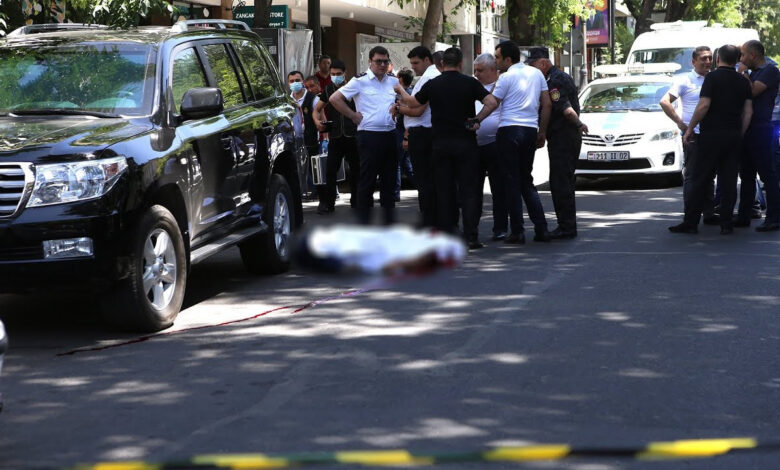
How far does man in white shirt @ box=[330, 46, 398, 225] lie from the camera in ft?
16.4

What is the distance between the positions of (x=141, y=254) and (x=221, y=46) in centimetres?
268

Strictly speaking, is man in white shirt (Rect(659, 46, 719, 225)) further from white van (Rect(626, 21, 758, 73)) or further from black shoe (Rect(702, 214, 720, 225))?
white van (Rect(626, 21, 758, 73))

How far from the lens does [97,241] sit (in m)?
7.15

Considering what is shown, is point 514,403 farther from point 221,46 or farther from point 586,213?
point 586,213

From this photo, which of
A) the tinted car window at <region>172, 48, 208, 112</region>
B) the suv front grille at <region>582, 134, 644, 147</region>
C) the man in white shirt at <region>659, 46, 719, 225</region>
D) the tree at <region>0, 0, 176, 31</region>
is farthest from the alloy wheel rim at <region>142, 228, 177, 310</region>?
the suv front grille at <region>582, 134, 644, 147</region>

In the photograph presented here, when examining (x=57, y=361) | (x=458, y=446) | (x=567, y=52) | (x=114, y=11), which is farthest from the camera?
(x=567, y=52)

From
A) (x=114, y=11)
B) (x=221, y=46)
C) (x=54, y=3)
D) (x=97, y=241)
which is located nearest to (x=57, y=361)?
(x=97, y=241)

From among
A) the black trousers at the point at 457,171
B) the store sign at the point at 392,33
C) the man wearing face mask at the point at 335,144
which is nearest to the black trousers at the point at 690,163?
the man wearing face mask at the point at 335,144

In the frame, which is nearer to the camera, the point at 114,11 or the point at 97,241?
the point at 97,241

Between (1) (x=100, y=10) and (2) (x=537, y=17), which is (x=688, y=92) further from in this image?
(2) (x=537, y=17)

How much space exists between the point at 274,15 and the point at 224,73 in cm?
1177

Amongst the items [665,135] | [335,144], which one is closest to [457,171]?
[335,144]

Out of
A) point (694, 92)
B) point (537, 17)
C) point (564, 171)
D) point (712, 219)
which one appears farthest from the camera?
point (537, 17)

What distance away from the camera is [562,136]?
40.3 ft
